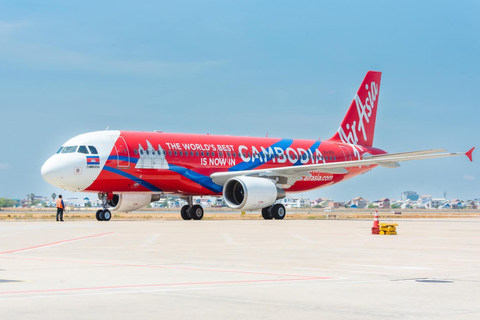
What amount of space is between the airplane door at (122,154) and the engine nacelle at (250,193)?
16.9 feet

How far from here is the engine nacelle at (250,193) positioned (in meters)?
34.8

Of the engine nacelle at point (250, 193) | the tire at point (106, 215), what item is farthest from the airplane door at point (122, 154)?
the engine nacelle at point (250, 193)

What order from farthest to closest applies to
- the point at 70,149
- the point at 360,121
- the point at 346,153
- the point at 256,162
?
the point at 360,121 → the point at 346,153 → the point at 256,162 → the point at 70,149

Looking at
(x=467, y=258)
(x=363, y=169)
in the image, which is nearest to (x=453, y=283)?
(x=467, y=258)

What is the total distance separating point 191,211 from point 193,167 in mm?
2912

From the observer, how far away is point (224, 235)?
22.0 meters

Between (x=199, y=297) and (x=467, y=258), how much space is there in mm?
7542

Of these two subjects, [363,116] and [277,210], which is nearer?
[277,210]

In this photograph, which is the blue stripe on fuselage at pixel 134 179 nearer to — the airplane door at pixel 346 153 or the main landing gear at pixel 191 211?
the main landing gear at pixel 191 211

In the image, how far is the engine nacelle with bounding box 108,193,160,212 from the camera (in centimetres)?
3591

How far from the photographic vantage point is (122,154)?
33.8m

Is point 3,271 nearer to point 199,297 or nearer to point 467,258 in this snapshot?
point 199,297

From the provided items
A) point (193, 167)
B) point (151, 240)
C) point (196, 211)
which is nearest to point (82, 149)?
point (193, 167)

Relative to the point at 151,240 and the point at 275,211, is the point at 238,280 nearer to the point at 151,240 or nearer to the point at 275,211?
the point at 151,240
